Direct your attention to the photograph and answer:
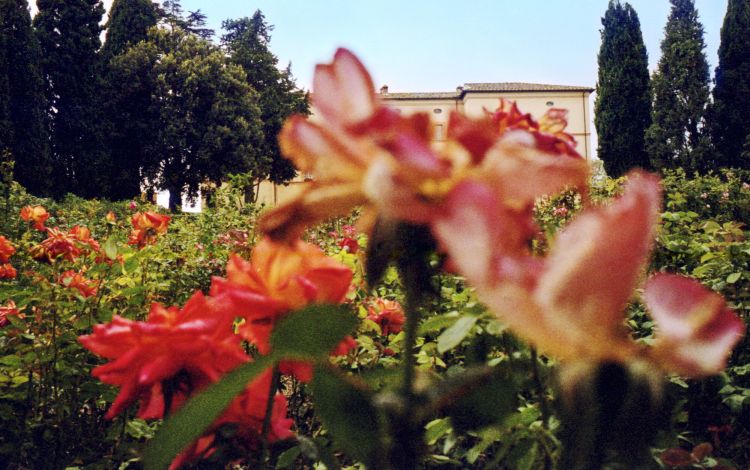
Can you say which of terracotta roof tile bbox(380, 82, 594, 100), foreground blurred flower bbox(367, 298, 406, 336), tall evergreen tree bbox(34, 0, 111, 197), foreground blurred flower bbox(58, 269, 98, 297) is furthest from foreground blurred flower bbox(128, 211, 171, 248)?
terracotta roof tile bbox(380, 82, 594, 100)

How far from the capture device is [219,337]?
0.40 meters

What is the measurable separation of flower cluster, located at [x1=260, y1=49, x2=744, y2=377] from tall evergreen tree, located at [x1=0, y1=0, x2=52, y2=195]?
1593cm

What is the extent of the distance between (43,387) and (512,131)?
6.16 feet

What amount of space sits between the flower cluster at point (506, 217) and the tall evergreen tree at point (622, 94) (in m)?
20.6

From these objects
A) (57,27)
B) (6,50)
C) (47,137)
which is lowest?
(47,137)

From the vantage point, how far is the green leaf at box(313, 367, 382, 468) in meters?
0.26

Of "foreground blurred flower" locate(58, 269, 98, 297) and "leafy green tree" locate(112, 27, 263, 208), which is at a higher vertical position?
"leafy green tree" locate(112, 27, 263, 208)

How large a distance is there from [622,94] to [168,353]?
2234 centimetres

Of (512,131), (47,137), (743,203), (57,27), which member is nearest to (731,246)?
(512,131)

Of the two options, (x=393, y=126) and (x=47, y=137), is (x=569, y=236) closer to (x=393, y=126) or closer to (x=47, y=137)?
(x=393, y=126)

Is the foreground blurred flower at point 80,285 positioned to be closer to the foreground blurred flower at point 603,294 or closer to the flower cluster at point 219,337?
the flower cluster at point 219,337

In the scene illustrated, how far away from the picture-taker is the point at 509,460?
0.64 meters

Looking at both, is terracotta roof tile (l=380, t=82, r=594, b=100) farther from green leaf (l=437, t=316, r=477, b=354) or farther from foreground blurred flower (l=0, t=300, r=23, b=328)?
green leaf (l=437, t=316, r=477, b=354)

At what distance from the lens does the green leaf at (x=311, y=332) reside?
0.26 m
